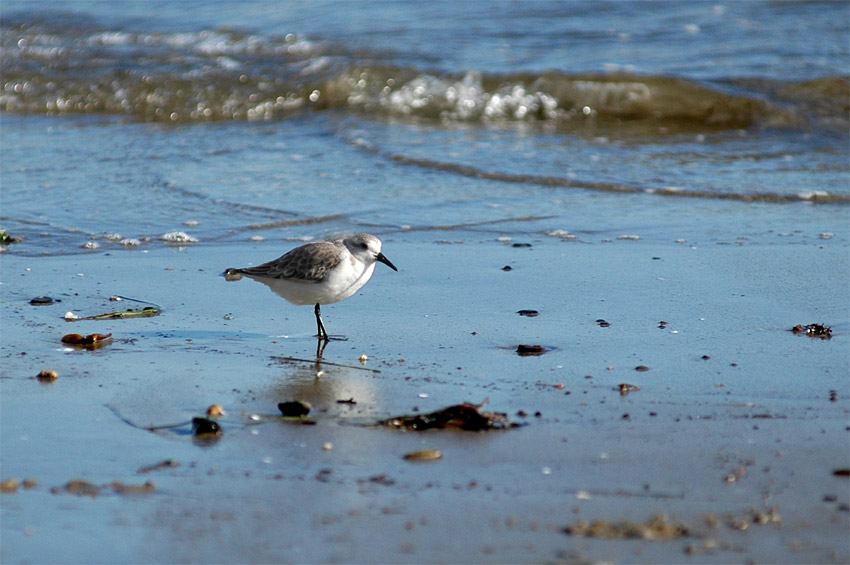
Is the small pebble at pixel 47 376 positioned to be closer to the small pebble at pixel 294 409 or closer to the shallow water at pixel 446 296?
the shallow water at pixel 446 296

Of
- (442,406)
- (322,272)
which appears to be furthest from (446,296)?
(442,406)

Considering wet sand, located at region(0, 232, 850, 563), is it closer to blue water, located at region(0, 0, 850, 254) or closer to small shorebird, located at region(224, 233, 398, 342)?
small shorebird, located at region(224, 233, 398, 342)

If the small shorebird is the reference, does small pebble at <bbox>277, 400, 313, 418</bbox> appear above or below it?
below

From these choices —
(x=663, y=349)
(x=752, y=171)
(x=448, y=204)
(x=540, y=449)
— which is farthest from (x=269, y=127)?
(x=540, y=449)

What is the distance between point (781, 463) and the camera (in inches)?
126

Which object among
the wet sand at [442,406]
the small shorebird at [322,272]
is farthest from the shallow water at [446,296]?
the small shorebird at [322,272]

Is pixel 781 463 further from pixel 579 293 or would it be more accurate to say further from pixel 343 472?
pixel 579 293

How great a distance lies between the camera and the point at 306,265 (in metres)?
4.75

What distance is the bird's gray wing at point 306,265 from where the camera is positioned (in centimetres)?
472

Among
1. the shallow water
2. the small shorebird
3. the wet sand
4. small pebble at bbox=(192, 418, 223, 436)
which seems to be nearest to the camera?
the wet sand

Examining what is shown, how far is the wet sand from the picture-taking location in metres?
2.75

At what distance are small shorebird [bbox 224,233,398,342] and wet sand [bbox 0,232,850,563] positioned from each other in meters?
0.21

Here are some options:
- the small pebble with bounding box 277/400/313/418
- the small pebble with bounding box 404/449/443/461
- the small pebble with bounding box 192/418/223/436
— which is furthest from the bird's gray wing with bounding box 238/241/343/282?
the small pebble with bounding box 404/449/443/461

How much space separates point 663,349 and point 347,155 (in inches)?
221
